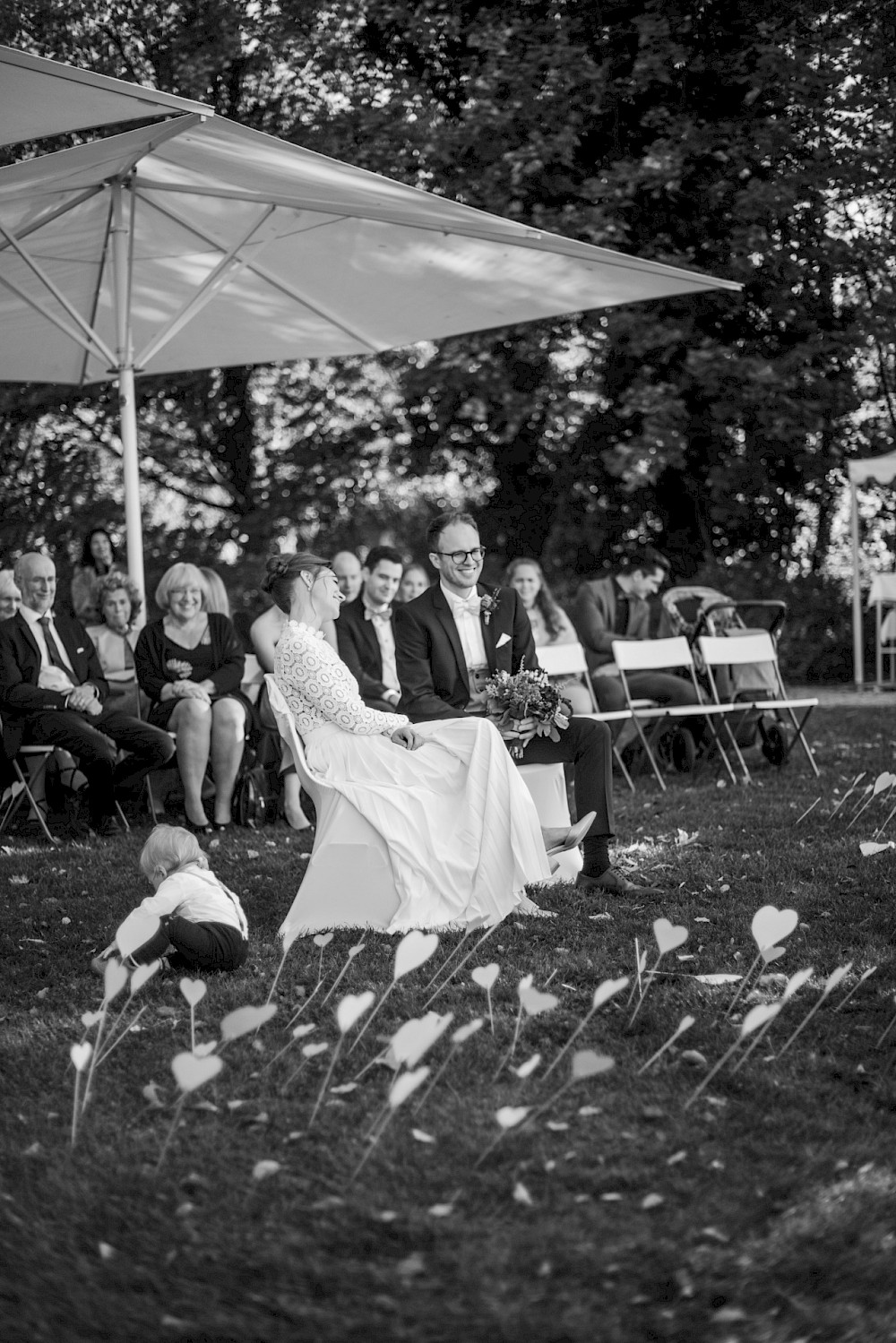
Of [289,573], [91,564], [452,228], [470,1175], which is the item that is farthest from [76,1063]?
[91,564]

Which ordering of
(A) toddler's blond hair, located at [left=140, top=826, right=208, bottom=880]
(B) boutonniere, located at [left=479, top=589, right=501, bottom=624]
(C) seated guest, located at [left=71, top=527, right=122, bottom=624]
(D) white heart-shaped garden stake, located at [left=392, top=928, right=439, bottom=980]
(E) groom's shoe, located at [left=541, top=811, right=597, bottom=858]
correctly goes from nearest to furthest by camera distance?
(D) white heart-shaped garden stake, located at [left=392, top=928, right=439, bottom=980] → (A) toddler's blond hair, located at [left=140, top=826, right=208, bottom=880] → (E) groom's shoe, located at [left=541, top=811, right=597, bottom=858] → (B) boutonniere, located at [left=479, top=589, right=501, bottom=624] → (C) seated guest, located at [left=71, top=527, right=122, bottom=624]

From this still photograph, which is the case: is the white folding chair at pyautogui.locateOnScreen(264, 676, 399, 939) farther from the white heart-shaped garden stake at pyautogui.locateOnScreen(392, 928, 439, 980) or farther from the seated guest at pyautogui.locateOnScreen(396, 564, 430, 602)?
the seated guest at pyautogui.locateOnScreen(396, 564, 430, 602)

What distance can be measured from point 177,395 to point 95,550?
8.13m

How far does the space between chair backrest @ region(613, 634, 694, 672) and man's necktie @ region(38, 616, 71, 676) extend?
3476 millimetres

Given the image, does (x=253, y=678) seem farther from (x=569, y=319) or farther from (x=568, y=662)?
(x=569, y=319)

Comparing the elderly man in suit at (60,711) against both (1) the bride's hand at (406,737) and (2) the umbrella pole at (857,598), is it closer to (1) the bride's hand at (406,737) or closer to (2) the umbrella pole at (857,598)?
(1) the bride's hand at (406,737)

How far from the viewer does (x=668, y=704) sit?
1022 centimetres

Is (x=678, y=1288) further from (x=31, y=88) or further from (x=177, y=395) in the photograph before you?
(x=177, y=395)

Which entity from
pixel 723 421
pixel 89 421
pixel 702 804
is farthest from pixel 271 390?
pixel 702 804

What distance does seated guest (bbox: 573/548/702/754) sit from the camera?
33.3 feet

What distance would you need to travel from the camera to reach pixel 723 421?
15.4 meters

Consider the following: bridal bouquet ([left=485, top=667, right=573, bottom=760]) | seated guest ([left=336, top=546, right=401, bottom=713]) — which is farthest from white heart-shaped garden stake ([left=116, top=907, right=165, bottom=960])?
seated guest ([left=336, top=546, right=401, bottom=713])

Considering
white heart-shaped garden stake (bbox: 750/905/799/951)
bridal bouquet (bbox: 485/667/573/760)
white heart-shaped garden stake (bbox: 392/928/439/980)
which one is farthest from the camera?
bridal bouquet (bbox: 485/667/573/760)

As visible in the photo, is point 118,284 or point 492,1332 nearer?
point 492,1332
